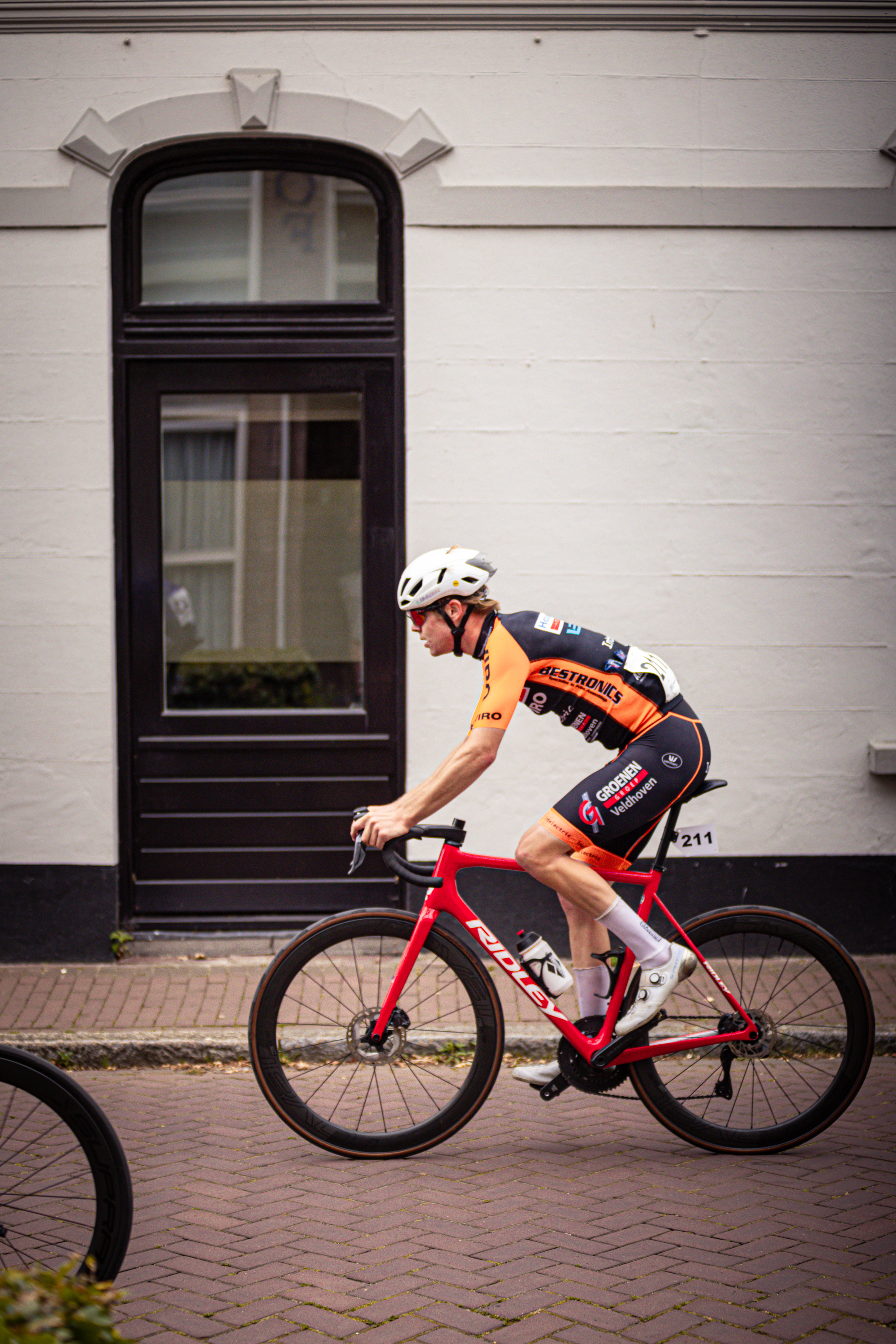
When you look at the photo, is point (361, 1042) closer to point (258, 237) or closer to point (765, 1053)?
point (765, 1053)

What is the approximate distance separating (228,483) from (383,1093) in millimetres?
Answer: 4349

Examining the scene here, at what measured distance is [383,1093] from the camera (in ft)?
14.0

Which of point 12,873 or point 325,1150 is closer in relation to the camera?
point 325,1150

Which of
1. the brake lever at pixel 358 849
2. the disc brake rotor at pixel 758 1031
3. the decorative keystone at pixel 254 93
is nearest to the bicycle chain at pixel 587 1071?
the disc brake rotor at pixel 758 1031

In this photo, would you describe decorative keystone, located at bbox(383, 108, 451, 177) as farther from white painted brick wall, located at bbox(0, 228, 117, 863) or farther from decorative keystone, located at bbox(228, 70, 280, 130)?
white painted brick wall, located at bbox(0, 228, 117, 863)

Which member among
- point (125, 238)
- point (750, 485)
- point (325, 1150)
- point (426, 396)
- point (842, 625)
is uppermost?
point (125, 238)

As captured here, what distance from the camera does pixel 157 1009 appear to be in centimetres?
599

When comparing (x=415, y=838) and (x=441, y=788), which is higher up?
(x=441, y=788)

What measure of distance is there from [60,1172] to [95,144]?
583 cm

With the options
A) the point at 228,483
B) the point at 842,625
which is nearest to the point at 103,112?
the point at 228,483

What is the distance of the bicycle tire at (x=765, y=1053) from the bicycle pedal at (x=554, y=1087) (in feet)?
0.77

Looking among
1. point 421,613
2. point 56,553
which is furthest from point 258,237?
point 421,613

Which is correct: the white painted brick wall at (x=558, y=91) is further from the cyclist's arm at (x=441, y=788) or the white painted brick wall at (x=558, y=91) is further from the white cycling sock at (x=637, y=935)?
the white cycling sock at (x=637, y=935)

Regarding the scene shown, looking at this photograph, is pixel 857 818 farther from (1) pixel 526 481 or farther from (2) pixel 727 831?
(1) pixel 526 481
